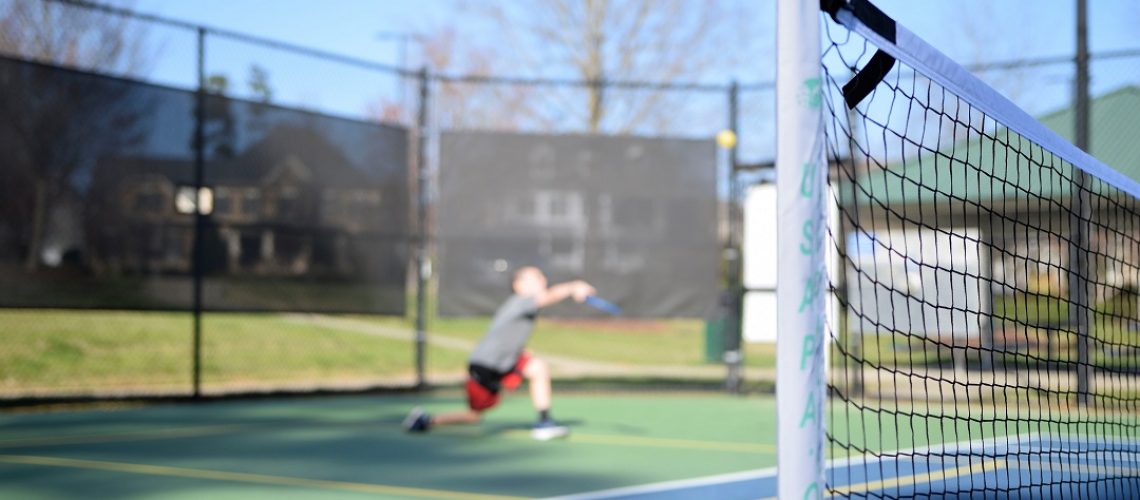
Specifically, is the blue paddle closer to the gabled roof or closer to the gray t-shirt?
the gray t-shirt

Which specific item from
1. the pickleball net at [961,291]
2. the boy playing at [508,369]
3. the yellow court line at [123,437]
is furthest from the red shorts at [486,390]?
the pickleball net at [961,291]

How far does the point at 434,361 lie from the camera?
17984mm

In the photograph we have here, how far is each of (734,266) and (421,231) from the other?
9.83 feet

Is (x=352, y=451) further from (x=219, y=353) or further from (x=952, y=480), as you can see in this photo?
(x=219, y=353)

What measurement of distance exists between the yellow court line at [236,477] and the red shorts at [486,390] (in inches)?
80.0

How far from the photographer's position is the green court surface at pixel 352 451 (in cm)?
626

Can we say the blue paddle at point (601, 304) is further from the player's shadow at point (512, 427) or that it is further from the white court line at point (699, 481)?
the white court line at point (699, 481)

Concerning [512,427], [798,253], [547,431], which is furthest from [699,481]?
[798,253]

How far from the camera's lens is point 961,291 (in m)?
10.0

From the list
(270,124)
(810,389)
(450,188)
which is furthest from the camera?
(450,188)

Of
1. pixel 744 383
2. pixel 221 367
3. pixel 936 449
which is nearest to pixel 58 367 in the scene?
pixel 221 367

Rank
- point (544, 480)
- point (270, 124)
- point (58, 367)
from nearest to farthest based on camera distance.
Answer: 1. point (544, 480)
2. point (270, 124)
3. point (58, 367)

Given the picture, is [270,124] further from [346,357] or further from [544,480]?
[346,357]

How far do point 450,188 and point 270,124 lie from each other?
69.7 inches
